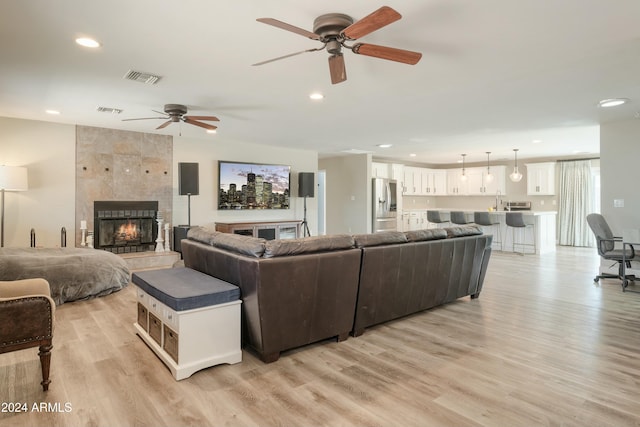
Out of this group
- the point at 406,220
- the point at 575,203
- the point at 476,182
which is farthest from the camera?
the point at 476,182

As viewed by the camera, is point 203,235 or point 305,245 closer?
point 305,245

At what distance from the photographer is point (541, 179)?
9.65 m

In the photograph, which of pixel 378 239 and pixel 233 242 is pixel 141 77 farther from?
pixel 378 239

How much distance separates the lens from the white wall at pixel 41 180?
5.33m

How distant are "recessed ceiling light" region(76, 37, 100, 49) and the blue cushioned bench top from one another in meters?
1.86

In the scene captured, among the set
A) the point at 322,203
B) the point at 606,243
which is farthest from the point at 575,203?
the point at 322,203

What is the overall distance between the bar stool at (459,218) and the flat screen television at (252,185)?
4.09 metres

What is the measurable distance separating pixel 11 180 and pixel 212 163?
313 cm

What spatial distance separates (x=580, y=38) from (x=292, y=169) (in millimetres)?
6392

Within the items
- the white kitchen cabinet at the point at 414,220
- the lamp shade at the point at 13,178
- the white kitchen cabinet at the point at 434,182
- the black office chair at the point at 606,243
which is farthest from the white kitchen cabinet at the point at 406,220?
the lamp shade at the point at 13,178

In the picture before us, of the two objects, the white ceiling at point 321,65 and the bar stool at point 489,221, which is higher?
the white ceiling at point 321,65

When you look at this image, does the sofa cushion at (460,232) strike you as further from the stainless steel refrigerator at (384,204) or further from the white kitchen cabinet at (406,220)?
the white kitchen cabinet at (406,220)

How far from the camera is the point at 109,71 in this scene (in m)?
3.39

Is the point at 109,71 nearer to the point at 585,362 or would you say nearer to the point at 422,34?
the point at 422,34
